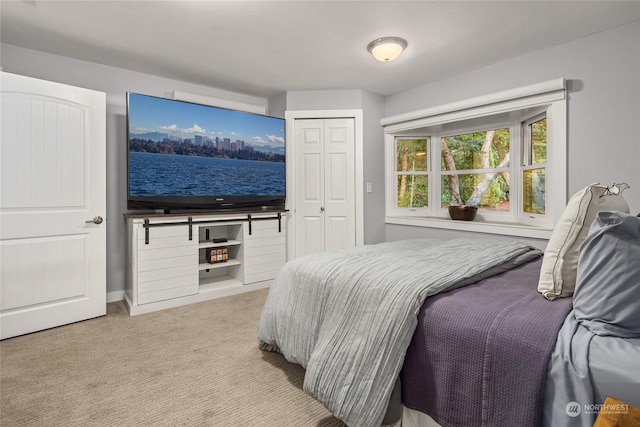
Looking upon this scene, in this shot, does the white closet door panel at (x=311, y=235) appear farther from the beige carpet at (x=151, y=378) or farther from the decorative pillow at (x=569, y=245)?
the decorative pillow at (x=569, y=245)

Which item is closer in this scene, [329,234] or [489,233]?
[489,233]

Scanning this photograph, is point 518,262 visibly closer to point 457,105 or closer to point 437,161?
point 457,105

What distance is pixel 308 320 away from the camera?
1.71 meters

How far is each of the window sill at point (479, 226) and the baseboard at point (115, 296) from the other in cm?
320

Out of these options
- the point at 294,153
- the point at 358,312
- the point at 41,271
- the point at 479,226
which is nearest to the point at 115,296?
the point at 41,271

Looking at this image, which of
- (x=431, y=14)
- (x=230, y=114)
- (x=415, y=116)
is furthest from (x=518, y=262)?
(x=230, y=114)

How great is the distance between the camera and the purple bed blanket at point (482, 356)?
101cm

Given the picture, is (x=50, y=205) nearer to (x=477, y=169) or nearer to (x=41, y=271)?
(x=41, y=271)

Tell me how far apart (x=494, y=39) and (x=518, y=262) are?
2.00 metres

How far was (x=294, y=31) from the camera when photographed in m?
2.67

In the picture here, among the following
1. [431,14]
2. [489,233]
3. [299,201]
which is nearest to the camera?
[431,14]

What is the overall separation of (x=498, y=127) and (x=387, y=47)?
5.68ft

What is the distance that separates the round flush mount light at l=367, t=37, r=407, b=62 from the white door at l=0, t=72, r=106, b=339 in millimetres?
2462

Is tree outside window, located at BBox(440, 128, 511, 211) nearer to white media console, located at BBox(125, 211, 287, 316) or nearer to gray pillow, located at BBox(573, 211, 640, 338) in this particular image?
white media console, located at BBox(125, 211, 287, 316)
